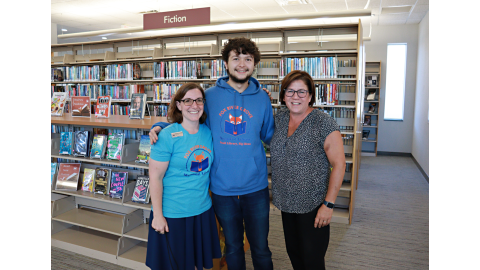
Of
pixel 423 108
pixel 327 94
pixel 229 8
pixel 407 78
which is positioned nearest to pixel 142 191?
pixel 327 94

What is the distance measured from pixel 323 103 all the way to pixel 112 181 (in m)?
2.72

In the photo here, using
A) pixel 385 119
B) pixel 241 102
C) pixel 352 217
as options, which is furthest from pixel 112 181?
pixel 385 119

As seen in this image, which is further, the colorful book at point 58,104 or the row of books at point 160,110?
the row of books at point 160,110

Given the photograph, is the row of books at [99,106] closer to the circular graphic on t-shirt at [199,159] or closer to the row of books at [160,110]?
the circular graphic on t-shirt at [199,159]

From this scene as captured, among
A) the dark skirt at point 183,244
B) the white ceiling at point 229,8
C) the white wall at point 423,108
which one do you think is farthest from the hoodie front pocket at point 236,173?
the white wall at point 423,108

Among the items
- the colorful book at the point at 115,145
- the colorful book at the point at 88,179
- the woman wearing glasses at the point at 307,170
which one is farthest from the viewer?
the colorful book at the point at 88,179

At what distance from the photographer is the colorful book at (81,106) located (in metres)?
3.07

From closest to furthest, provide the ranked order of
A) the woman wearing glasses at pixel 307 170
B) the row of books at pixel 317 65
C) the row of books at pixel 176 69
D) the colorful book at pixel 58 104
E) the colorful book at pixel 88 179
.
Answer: the woman wearing glasses at pixel 307 170 → the colorful book at pixel 88 179 → the colorful book at pixel 58 104 → the row of books at pixel 317 65 → the row of books at pixel 176 69

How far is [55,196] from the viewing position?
3.06m

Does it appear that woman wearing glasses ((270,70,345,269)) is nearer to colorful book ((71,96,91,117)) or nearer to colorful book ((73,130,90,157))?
colorful book ((73,130,90,157))

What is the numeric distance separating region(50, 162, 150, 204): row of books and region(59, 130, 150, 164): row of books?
147mm

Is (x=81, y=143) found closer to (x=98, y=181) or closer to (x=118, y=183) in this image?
(x=98, y=181)

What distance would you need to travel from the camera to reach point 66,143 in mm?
2852
